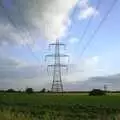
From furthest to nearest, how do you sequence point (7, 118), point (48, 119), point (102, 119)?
1. point (48, 119)
2. point (7, 118)
3. point (102, 119)

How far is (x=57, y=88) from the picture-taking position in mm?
67438

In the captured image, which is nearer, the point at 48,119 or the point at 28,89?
the point at 48,119

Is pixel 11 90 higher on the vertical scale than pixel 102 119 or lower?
higher

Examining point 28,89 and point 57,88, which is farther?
point 28,89

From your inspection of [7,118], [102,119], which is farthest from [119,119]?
[7,118]

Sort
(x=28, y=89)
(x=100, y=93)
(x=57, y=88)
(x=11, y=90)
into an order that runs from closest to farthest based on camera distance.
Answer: (x=57, y=88)
(x=100, y=93)
(x=28, y=89)
(x=11, y=90)

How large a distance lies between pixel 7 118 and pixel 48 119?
246 centimetres

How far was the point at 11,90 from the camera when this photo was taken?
180250mm

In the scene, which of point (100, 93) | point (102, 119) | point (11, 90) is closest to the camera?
point (102, 119)

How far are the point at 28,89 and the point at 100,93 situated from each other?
1420 inches

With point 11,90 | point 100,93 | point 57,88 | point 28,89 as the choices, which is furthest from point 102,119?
point 11,90

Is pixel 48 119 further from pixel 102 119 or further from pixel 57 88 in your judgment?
pixel 57 88

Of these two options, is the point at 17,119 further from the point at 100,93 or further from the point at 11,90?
the point at 11,90

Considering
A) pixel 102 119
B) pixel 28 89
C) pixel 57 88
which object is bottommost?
pixel 102 119
